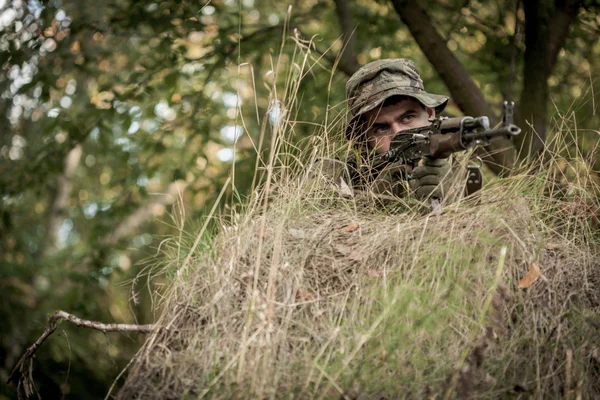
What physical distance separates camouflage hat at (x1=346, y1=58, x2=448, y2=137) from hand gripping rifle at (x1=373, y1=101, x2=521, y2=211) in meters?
0.50

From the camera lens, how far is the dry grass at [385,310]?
2006 millimetres

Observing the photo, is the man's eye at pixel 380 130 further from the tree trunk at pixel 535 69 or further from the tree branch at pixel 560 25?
the tree branch at pixel 560 25

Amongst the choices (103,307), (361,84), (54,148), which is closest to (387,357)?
(361,84)

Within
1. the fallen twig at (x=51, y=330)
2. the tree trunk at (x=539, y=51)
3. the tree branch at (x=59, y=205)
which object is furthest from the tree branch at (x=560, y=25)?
the tree branch at (x=59, y=205)

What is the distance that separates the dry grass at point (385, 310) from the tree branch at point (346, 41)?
8.38 feet

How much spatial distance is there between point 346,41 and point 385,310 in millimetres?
3410

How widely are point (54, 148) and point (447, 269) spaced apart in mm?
4196

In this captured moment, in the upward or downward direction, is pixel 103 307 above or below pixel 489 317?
below

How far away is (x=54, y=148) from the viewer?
558cm

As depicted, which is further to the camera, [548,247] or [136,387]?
[548,247]

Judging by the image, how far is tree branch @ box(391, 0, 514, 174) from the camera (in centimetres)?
454

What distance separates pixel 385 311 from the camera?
2.08 m

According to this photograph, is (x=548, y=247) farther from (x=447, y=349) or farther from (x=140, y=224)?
(x=140, y=224)

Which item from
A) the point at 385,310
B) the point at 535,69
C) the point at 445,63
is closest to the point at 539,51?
the point at 535,69
